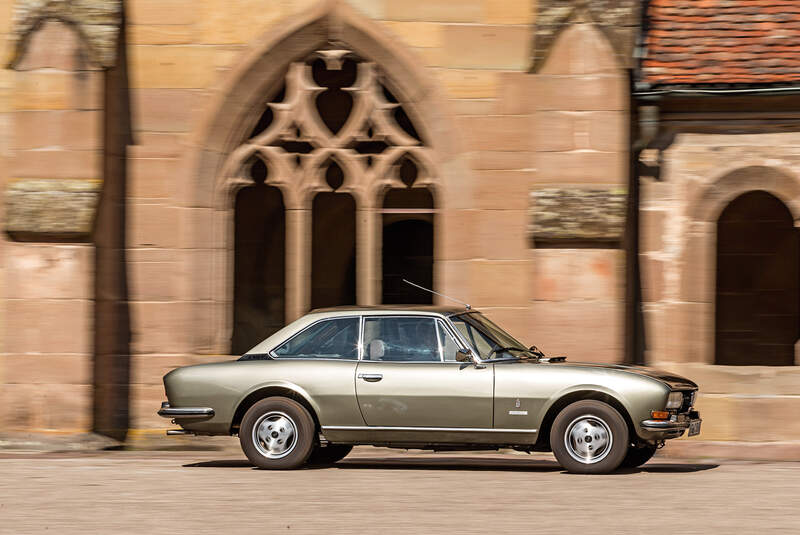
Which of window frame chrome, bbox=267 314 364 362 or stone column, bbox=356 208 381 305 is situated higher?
stone column, bbox=356 208 381 305

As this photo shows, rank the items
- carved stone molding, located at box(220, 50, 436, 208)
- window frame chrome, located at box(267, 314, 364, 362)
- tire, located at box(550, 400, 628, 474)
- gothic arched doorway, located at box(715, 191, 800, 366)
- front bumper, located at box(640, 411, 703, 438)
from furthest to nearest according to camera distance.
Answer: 1. gothic arched doorway, located at box(715, 191, 800, 366)
2. carved stone molding, located at box(220, 50, 436, 208)
3. window frame chrome, located at box(267, 314, 364, 362)
4. tire, located at box(550, 400, 628, 474)
5. front bumper, located at box(640, 411, 703, 438)

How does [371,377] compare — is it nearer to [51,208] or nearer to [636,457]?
[636,457]

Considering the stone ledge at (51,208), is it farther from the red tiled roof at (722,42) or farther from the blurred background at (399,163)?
the red tiled roof at (722,42)

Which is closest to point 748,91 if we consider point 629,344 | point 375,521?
point 629,344

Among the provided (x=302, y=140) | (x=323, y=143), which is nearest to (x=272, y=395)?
(x=323, y=143)

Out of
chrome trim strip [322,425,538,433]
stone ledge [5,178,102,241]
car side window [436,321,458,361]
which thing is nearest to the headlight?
chrome trim strip [322,425,538,433]

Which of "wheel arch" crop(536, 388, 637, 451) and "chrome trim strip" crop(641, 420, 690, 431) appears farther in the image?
"wheel arch" crop(536, 388, 637, 451)

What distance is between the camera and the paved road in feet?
26.4

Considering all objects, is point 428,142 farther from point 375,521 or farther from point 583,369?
point 375,521

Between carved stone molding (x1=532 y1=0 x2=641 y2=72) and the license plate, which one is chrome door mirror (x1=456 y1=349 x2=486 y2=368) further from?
carved stone molding (x1=532 y1=0 x2=641 y2=72)

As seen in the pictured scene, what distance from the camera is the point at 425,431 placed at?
1076 centimetres

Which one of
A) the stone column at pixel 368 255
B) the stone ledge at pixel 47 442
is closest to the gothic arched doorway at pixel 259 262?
the stone column at pixel 368 255

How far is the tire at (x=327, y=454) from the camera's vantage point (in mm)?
11773

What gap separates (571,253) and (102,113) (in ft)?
16.2
